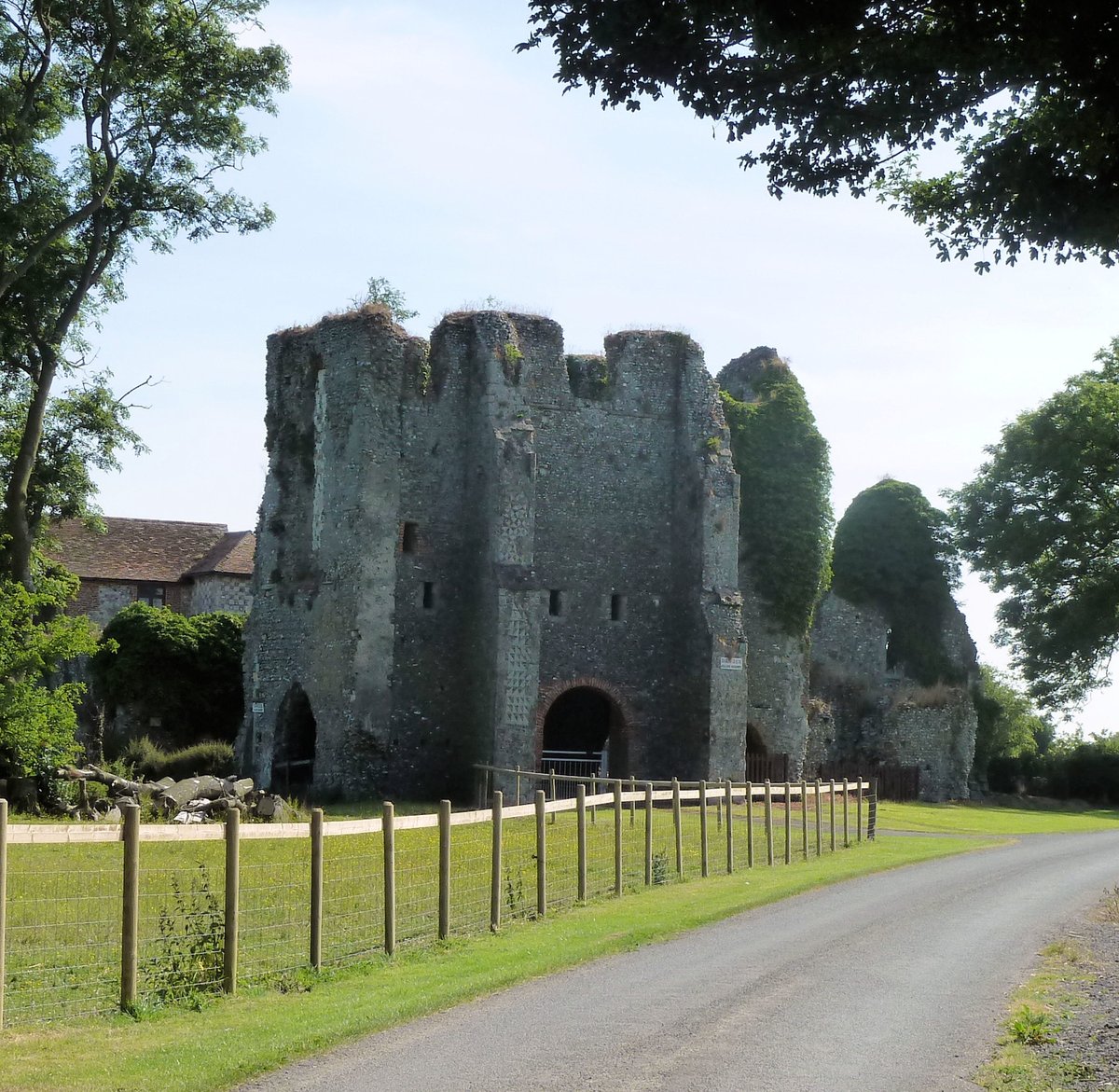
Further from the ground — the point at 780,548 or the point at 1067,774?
the point at 780,548

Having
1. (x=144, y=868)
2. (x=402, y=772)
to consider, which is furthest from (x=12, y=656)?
(x=402, y=772)

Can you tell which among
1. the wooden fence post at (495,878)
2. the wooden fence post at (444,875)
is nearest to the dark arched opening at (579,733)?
the wooden fence post at (495,878)

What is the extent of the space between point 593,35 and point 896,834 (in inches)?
948

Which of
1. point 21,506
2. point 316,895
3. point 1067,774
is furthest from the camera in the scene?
point 1067,774

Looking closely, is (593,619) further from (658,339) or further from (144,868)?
(144,868)

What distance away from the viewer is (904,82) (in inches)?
433

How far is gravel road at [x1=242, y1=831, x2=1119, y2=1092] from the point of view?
8781 mm

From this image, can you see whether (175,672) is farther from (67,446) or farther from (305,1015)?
(305,1015)

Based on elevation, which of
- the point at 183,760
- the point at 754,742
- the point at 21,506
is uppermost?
the point at 21,506

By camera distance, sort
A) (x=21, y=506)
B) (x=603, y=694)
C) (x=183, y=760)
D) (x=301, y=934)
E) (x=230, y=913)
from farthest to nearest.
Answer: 1. (x=183, y=760)
2. (x=603, y=694)
3. (x=21, y=506)
4. (x=301, y=934)
5. (x=230, y=913)

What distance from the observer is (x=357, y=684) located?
36.6m

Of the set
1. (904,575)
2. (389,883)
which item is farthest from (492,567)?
(389,883)

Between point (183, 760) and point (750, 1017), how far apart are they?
111 feet

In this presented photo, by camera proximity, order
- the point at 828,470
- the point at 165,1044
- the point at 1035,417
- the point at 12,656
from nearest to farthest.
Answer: the point at 165,1044
the point at 12,656
the point at 828,470
the point at 1035,417
